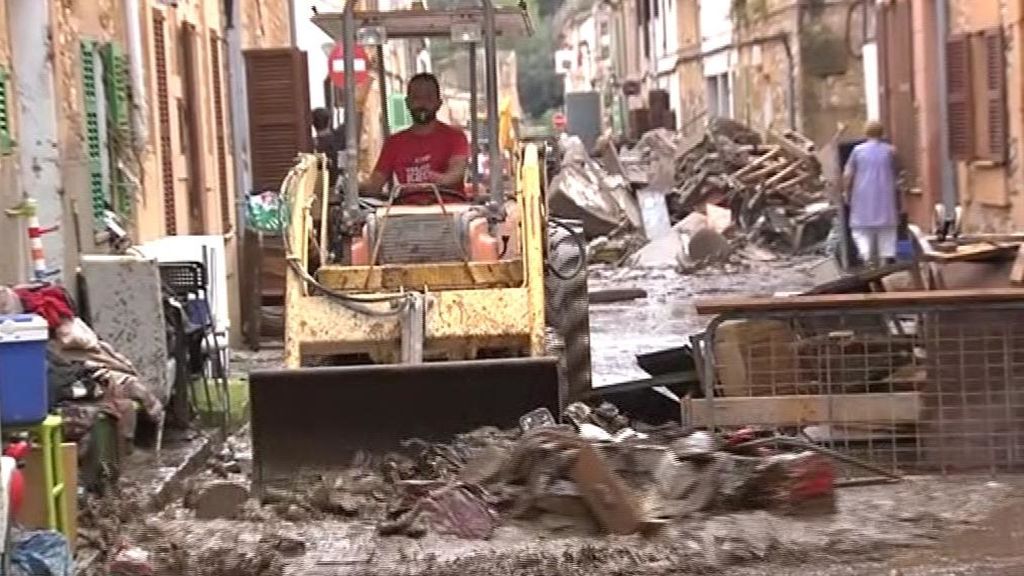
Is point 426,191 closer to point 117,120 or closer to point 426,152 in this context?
point 426,152

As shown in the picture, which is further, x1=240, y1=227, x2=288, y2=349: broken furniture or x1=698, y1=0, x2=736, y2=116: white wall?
x1=698, y1=0, x2=736, y2=116: white wall

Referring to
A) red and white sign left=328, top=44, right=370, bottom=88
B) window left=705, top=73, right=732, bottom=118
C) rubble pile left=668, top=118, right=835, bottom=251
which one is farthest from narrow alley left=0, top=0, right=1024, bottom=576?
window left=705, top=73, right=732, bottom=118

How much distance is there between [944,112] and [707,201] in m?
7.23

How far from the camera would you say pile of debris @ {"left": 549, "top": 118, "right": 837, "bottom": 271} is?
84.0 ft

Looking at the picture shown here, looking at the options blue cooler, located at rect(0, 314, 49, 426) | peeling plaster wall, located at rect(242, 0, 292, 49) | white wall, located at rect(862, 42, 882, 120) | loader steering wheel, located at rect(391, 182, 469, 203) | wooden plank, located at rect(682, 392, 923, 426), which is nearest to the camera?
blue cooler, located at rect(0, 314, 49, 426)

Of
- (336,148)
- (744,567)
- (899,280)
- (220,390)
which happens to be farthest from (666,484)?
(336,148)

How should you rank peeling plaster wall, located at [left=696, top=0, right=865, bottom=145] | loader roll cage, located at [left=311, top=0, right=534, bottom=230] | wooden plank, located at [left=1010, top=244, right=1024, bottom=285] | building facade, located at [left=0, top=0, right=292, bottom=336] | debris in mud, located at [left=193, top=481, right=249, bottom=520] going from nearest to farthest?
1. debris in mud, located at [left=193, top=481, right=249, bottom=520]
2. wooden plank, located at [left=1010, top=244, right=1024, bottom=285]
3. loader roll cage, located at [left=311, top=0, right=534, bottom=230]
4. building facade, located at [left=0, top=0, right=292, bottom=336]
5. peeling plaster wall, located at [left=696, top=0, right=865, bottom=145]

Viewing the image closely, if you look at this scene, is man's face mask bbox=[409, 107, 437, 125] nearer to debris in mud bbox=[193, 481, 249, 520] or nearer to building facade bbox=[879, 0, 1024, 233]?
debris in mud bbox=[193, 481, 249, 520]

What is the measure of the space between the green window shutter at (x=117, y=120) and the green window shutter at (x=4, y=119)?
7.72ft

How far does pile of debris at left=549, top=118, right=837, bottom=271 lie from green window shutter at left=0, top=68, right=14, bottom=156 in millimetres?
14487

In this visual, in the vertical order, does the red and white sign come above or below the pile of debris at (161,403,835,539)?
above

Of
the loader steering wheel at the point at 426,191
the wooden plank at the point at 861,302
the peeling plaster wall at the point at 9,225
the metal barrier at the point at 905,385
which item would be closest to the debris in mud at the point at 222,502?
the peeling plaster wall at the point at 9,225

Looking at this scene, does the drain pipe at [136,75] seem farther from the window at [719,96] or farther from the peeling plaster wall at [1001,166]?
the window at [719,96]

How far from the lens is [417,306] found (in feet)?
33.1
